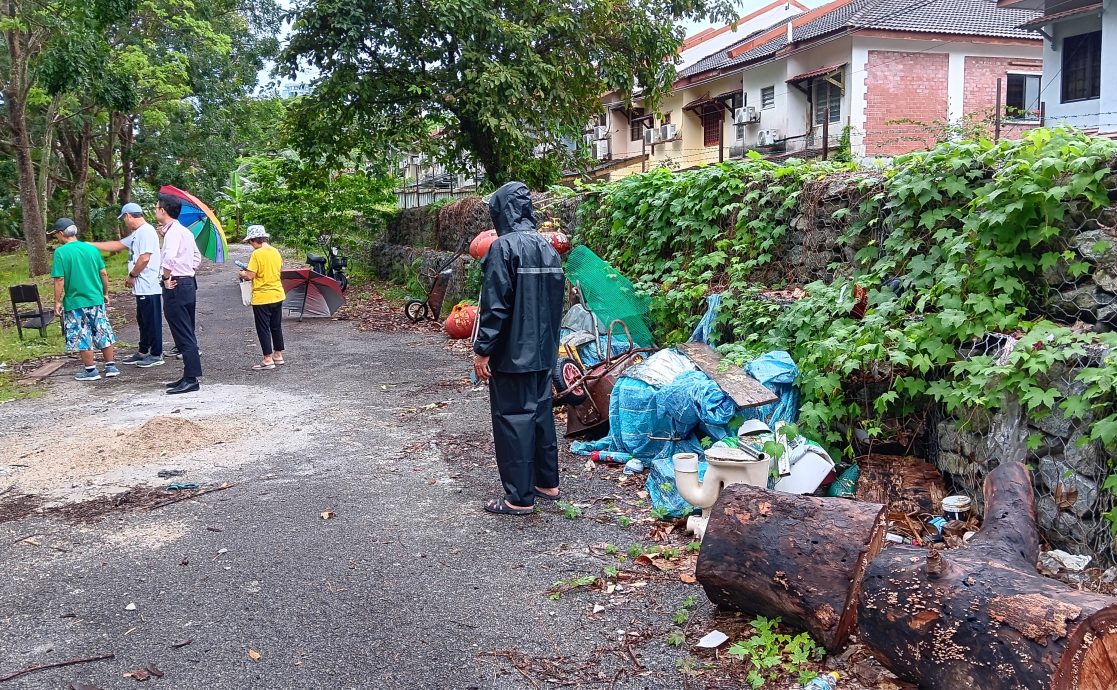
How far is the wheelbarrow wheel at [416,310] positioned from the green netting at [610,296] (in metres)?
4.56

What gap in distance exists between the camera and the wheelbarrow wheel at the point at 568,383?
6305mm

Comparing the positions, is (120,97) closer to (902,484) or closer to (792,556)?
(902,484)

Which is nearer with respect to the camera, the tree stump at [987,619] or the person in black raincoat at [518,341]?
the tree stump at [987,619]

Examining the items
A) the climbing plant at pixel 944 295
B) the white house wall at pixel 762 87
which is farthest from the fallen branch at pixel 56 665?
the white house wall at pixel 762 87

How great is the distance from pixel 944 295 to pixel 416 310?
31.5ft

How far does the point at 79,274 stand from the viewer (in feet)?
28.5

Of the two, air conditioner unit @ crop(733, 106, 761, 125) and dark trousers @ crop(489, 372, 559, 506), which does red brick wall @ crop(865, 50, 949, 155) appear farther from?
dark trousers @ crop(489, 372, 559, 506)

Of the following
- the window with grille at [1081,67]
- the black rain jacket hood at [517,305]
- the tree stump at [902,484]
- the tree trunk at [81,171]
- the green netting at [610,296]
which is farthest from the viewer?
the tree trunk at [81,171]

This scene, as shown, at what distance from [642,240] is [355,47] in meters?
9.14

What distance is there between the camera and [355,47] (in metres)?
15.4

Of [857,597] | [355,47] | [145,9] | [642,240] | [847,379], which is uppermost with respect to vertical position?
[145,9]

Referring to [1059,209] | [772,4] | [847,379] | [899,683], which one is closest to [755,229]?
[847,379]

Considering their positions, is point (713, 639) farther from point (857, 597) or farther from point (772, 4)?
point (772, 4)

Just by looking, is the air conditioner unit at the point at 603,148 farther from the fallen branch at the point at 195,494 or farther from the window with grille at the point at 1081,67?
the fallen branch at the point at 195,494
